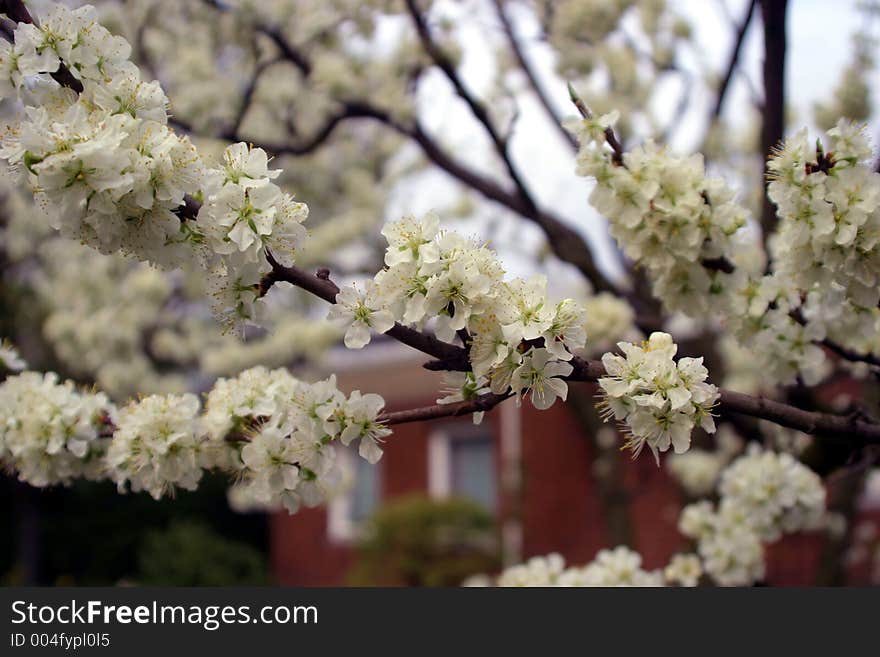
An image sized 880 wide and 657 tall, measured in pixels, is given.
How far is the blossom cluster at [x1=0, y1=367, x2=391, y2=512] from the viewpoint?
2.14 m

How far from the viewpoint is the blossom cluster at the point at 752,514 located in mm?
3273

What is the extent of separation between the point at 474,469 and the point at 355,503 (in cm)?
210

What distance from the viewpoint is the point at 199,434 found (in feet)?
8.01

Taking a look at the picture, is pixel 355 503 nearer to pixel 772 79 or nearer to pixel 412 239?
pixel 772 79

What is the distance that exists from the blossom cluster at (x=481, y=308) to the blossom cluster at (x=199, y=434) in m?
0.34

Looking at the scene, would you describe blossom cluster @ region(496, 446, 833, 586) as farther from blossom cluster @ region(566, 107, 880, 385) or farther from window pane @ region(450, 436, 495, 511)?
window pane @ region(450, 436, 495, 511)

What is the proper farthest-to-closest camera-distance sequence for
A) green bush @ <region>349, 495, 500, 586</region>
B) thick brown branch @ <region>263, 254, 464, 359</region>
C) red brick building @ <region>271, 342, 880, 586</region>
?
red brick building @ <region>271, 342, 880, 586</region> → green bush @ <region>349, 495, 500, 586</region> → thick brown branch @ <region>263, 254, 464, 359</region>

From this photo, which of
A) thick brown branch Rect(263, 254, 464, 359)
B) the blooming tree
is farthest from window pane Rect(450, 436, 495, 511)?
thick brown branch Rect(263, 254, 464, 359)

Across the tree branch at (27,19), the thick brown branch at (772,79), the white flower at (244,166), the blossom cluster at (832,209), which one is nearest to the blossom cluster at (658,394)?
the blossom cluster at (832,209)

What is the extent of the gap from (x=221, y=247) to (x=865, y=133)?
164 centimetres

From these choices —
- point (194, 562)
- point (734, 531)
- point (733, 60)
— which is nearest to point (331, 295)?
point (734, 531)

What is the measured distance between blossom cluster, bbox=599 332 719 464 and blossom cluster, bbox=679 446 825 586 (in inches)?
60.3

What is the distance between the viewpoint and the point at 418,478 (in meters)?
12.3

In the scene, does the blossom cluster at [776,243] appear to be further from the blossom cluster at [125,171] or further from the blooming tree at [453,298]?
the blossom cluster at [125,171]
